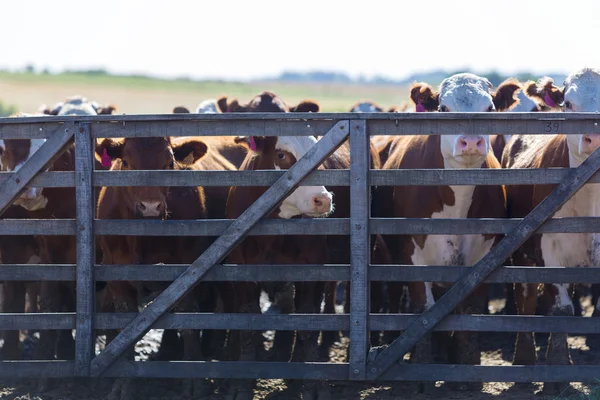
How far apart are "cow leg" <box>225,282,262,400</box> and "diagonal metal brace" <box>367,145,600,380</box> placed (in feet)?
4.38

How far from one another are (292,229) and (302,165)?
0.45 meters

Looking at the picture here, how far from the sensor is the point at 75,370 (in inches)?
253

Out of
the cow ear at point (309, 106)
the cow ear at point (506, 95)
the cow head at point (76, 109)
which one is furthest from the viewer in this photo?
the cow head at point (76, 109)

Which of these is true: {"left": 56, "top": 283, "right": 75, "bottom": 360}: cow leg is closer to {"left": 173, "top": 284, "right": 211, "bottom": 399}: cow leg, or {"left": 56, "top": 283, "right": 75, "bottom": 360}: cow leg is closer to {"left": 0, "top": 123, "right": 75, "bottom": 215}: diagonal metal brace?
{"left": 173, "top": 284, "right": 211, "bottom": 399}: cow leg

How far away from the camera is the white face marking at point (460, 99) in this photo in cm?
765

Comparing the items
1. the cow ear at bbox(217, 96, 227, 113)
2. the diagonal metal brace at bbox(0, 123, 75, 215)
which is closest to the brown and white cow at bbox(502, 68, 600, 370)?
the diagonal metal brace at bbox(0, 123, 75, 215)

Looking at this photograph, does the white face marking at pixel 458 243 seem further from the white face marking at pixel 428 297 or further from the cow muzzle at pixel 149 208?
the cow muzzle at pixel 149 208

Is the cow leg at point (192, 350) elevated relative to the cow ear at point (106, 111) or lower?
lower

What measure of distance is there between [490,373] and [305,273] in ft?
4.76

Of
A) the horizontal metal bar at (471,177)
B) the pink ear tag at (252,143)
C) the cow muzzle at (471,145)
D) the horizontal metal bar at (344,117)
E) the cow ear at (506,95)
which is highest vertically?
the cow ear at (506,95)

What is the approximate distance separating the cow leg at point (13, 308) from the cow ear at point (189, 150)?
203 cm

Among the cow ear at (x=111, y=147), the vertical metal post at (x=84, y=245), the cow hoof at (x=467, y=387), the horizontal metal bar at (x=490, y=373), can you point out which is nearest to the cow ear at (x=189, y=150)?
the cow ear at (x=111, y=147)

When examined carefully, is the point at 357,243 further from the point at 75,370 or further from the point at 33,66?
the point at 33,66

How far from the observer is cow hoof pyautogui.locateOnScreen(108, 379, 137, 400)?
692 centimetres
